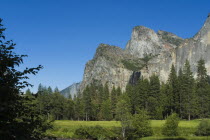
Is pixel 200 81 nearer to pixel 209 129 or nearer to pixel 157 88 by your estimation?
→ pixel 157 88

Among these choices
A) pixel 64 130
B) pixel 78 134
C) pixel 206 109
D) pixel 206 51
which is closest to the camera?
pixel 78 134

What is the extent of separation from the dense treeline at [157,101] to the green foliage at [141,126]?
16102 mm

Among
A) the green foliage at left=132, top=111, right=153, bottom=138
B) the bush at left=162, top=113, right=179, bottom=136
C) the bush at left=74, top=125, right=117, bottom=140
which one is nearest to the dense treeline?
the bush at left=74, top=125, right=117, bottom=140

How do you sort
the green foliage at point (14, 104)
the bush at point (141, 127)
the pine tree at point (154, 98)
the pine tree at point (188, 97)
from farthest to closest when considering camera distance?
the pine tree at point (154, 98)
the pine tree at point (188, 97)
the bush at point (141, 127)
the green foliage at point (14, 104)

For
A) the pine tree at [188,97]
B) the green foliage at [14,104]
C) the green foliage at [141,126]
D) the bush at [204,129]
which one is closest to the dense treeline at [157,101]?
the pine tree at [188,97]

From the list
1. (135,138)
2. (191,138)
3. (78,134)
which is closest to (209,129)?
(191,138)

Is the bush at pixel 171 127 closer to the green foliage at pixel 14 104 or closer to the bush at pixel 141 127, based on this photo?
the bush at pixel 141 127

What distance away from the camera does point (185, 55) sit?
16912cm

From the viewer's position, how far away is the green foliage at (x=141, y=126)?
45.3m

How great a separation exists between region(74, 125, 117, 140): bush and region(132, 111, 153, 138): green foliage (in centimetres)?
478

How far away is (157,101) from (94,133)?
39741 mm

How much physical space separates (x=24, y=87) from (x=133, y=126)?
41494mm

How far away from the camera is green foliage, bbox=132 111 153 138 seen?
4531 cm

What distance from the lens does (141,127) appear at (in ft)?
150
